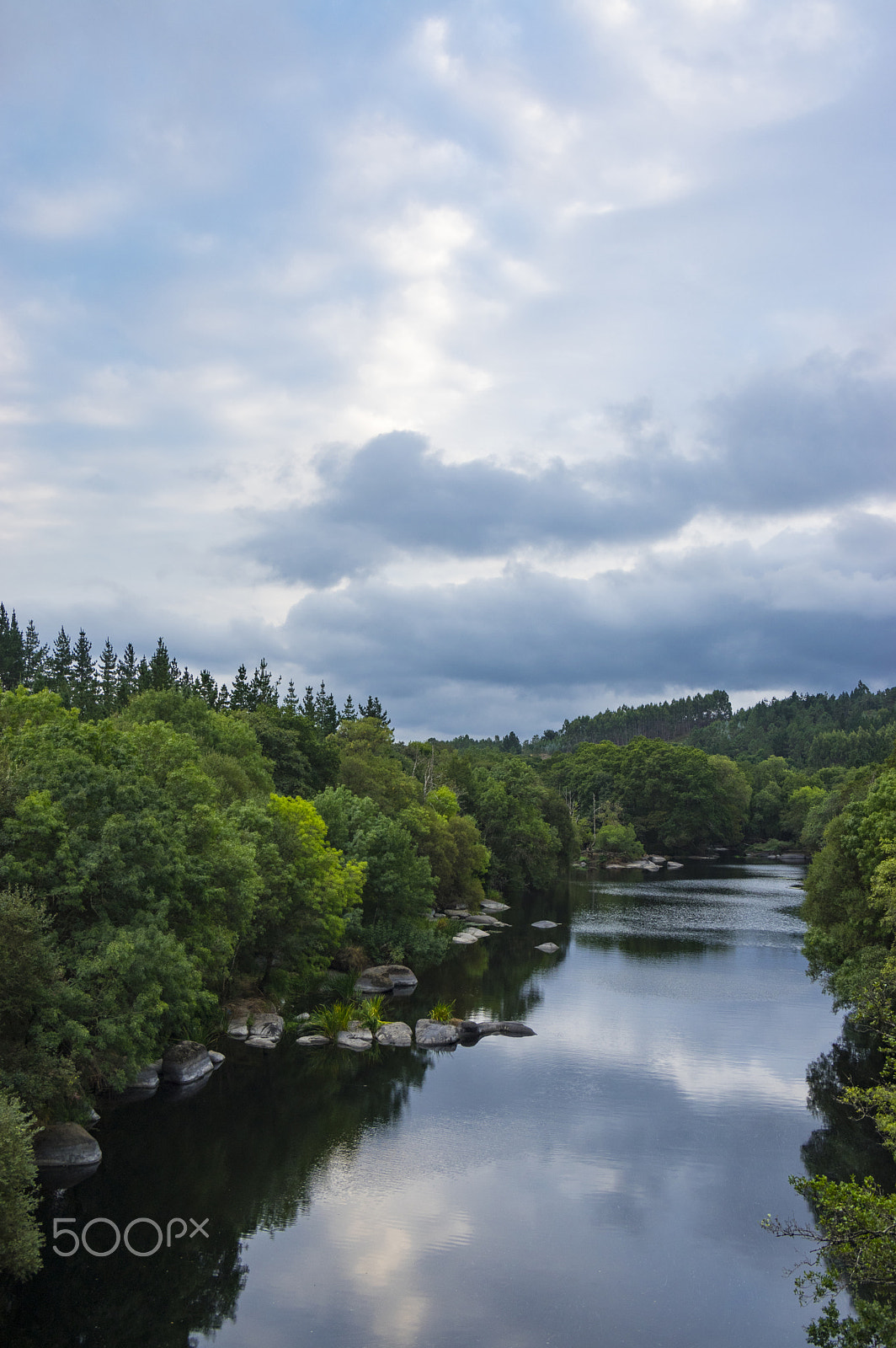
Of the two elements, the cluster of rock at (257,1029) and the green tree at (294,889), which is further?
the green tree at (294,889)

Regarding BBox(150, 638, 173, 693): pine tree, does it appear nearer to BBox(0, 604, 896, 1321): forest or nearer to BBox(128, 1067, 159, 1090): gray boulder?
BBox(0, 604, 896, 1321): forest

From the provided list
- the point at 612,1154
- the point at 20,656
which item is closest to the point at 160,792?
the point at 612,1154

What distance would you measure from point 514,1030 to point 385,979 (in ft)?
40.4

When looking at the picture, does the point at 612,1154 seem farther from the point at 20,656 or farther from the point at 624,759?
the point at 624,759

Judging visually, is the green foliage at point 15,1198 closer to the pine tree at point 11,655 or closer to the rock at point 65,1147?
the rock at point 65,1147

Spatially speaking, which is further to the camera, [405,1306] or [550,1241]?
[550,1241]

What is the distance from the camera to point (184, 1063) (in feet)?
124

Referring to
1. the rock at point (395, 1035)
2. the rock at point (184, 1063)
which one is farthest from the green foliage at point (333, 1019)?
the rock at point (184, 1063)

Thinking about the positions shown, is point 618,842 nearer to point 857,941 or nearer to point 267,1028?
point 857,941

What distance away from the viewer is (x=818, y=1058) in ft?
141

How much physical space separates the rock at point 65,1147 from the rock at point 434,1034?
18831 mm

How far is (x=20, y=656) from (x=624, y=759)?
11142 centimetres

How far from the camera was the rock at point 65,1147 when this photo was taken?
93.4ft

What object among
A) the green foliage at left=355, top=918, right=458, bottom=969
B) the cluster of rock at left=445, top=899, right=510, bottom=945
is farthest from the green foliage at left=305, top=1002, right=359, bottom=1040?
the cluster of rock at left=445, top=899, right=510, bottom=945
